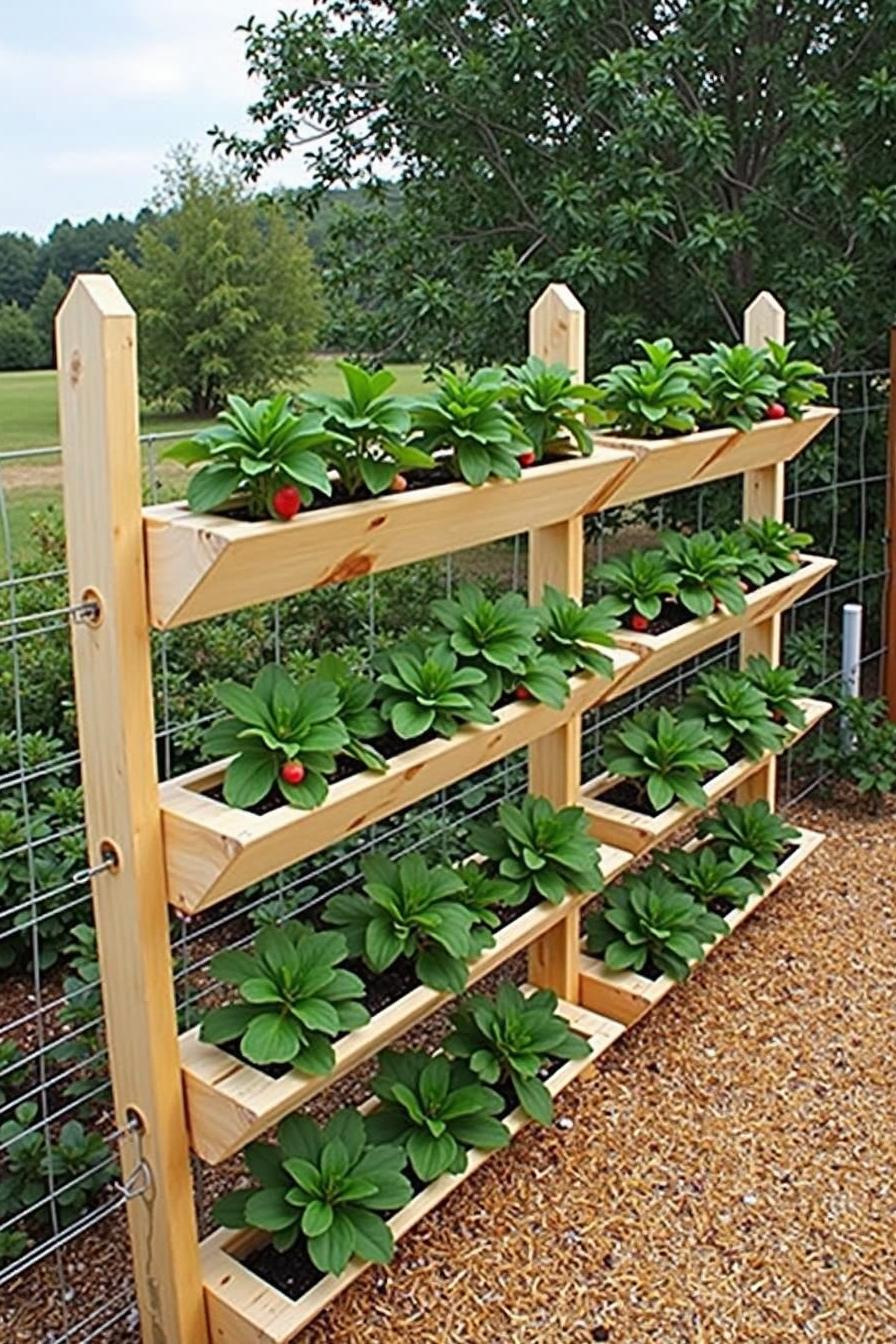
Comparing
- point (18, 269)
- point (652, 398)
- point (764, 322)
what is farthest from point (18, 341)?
point (652, 398)

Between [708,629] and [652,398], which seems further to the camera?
[708,629]

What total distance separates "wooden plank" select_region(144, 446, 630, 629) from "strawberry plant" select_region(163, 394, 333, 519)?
3 cm

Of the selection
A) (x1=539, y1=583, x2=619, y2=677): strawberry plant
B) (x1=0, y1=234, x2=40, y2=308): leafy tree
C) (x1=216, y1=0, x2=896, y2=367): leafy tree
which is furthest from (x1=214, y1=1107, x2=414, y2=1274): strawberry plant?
(x1=0, y1=234, x2=40, y2=308): leafy tree

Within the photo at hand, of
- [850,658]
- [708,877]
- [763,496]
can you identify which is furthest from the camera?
[850,658]

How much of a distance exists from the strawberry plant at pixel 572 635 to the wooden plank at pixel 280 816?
17 centimetres

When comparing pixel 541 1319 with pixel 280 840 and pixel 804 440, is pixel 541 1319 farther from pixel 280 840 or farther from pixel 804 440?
pixel 804 440

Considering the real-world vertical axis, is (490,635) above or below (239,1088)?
above

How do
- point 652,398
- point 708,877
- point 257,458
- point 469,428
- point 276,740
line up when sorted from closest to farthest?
1. point 257,458
2. point 276,740
3. point 469,428
4. point 652,398
5. point 708,877

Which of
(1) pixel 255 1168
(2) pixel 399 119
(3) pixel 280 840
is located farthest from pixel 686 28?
(1) pixel 255 1168

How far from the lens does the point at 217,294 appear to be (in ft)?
48.8

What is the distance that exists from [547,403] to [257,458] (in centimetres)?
74

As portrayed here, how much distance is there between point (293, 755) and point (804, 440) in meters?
1.94

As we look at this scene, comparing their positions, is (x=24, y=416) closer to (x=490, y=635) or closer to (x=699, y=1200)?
(x=490, y=635)

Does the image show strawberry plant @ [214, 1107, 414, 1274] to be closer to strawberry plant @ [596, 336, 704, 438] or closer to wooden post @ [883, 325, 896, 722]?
strawberry plant @ [596, 336, 704, 438]
